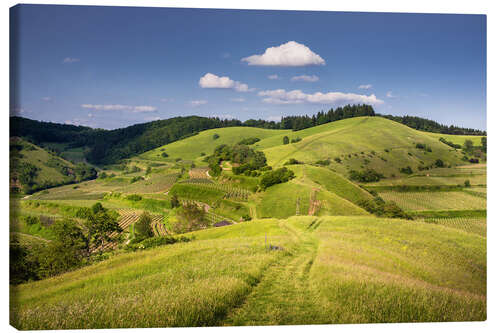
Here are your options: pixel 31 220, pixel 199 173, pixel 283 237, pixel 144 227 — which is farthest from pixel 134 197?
pixel 283 237

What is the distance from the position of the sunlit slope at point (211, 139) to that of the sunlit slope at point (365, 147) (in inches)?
33.5

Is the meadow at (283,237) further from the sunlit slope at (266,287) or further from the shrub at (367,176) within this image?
the shrub at (367,176)

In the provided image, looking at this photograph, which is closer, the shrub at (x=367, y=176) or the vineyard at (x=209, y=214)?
the vineyard at (x=209, y=214)

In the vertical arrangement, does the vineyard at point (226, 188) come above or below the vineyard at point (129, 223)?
above

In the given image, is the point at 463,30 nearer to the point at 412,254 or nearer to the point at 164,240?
the point at 412,254

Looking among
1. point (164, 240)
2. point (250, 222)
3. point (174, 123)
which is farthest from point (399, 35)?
point (164, 240)

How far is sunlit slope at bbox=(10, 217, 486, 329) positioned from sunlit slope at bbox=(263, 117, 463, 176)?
183 inches

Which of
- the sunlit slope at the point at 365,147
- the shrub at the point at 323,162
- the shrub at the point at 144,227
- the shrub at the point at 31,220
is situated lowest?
the shrub at the point at 144,227

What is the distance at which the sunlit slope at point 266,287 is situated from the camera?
4543 millimetres

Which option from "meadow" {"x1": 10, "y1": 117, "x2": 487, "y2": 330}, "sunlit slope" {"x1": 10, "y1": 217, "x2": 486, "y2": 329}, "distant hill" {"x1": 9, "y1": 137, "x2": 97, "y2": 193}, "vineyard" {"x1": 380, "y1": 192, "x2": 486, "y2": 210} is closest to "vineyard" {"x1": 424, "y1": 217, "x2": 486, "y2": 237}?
"meadow" {"x1": 10, "y1": 117, "x2": 487, "y2": 330}

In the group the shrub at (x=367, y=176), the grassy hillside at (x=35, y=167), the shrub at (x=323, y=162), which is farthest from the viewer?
the shrub at (x=323, y=162)

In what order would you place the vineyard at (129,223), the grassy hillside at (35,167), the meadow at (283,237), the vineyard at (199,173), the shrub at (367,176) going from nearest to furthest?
the meadow at (283,237)
the grassy hillside at (35,167)
the vineyard at (129,223)
the vineyard at (199,173)
the shrub at (367,176)

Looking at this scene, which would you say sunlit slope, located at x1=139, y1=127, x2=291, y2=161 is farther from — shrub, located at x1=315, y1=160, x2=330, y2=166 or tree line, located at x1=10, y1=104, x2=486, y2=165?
shrub, located at x1=315, y1=160, x2=330, y2=166

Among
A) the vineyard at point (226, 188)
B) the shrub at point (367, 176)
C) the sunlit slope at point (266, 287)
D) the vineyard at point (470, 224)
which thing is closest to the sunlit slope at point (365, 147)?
the shrub at point (367, 176)
